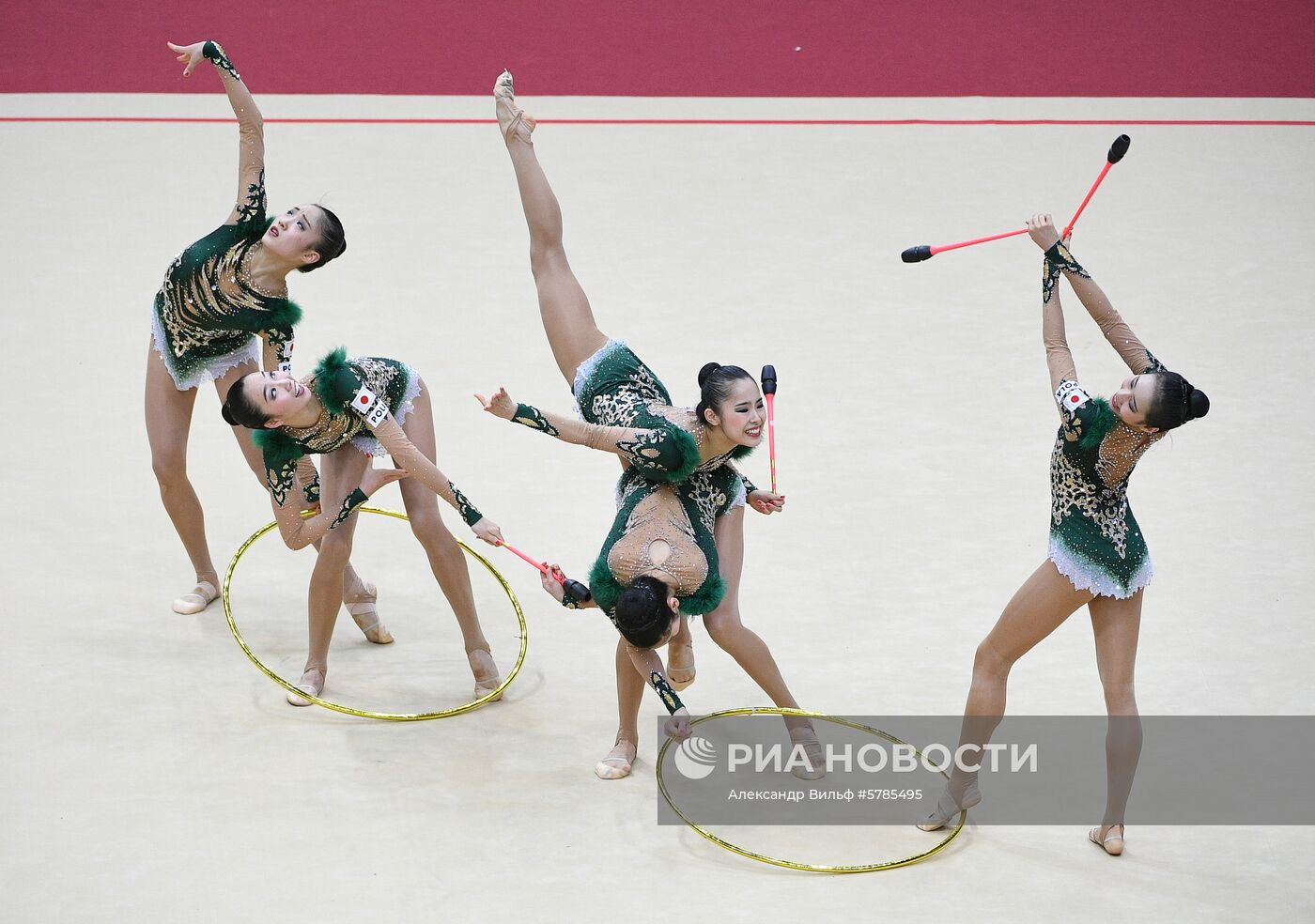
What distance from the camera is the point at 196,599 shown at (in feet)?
16.9

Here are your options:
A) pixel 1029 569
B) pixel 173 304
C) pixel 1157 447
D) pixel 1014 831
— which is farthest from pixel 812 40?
pixel 1014 831

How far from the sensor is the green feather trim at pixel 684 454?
406 cm

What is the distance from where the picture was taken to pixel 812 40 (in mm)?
10273

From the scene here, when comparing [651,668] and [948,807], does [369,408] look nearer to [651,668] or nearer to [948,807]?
[651,668]

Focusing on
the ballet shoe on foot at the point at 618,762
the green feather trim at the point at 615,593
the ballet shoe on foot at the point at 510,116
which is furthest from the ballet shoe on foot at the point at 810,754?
the ballet shoe on foot at the point at 510,116

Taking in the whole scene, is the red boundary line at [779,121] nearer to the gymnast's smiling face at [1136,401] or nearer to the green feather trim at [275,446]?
the green feather trim at [275,446]

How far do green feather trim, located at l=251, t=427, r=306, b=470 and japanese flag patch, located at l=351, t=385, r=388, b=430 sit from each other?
25cm

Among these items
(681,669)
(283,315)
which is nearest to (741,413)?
(681,669)

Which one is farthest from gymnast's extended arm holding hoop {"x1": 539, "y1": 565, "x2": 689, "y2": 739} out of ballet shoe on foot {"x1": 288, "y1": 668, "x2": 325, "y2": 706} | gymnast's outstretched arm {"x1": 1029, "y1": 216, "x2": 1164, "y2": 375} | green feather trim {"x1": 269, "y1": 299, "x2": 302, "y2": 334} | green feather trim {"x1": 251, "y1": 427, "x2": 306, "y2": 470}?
gymnast's outstretched arm {"x1": 1029, "y1": 216, "x2": 1164, "y2": 375}

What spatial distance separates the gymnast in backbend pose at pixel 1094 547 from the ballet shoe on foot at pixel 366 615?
6.85ft

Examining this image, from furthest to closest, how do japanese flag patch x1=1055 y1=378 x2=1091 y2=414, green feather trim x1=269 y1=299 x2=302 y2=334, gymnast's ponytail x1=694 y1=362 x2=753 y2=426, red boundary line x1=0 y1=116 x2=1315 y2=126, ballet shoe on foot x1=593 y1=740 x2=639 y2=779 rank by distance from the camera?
red boundary line x1=0 y1=116 x2=1315 y2=126, green feather trim x1=269 y1=299 x2=302 y2=334, ballet shoe on foot x1=593 y1=740 x2=639 y2=779, gymnast's ponytail x1=694 y1=362 x2=753 y2=426, japanese flag patch x1=1055 y1=378 x2=1091 y2=414

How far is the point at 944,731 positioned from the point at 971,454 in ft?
6.16

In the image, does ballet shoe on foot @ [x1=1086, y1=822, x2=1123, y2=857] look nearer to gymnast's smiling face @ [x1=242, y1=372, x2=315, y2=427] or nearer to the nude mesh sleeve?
the nude mesh sleeve

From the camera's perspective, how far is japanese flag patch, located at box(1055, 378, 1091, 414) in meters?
3.67
